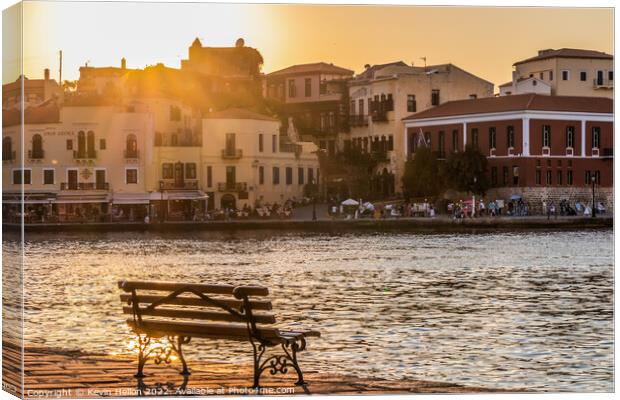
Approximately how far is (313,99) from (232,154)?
33.6 inches

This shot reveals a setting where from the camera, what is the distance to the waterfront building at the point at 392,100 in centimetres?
1172

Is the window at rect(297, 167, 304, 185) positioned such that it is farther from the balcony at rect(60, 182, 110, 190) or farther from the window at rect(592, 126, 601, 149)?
the window at rect(592, 126, 601, 149)

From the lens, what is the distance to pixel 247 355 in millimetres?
11539

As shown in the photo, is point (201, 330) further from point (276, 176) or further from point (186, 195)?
point (276, 176)

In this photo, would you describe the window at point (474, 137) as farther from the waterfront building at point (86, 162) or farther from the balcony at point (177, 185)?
the waterfront building at point (86, 162)

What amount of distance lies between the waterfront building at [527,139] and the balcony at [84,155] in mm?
3042

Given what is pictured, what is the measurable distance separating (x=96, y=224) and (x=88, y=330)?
0.92 metres

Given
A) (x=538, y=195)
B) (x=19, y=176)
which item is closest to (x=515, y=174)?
(x=538, y=195)

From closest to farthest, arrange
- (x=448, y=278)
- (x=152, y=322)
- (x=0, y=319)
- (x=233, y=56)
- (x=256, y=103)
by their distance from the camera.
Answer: (x=152, y=322) → (x=0, y=319) → (x=233, y=56) → (x=256, y=103) → (x=448, y=278)

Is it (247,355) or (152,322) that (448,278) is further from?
(152,322)

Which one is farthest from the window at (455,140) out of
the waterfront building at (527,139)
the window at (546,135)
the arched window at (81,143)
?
the arched window at (81,143)

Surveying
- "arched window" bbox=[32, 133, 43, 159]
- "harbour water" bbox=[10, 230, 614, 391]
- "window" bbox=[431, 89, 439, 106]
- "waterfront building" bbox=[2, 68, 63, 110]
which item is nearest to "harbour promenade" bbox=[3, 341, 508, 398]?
"harbour water" bbox=[10, 230, 614, 391]

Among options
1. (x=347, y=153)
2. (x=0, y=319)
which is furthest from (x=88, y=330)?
(x=347, y=153)

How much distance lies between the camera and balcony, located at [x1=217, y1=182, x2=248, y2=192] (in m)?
11.8
